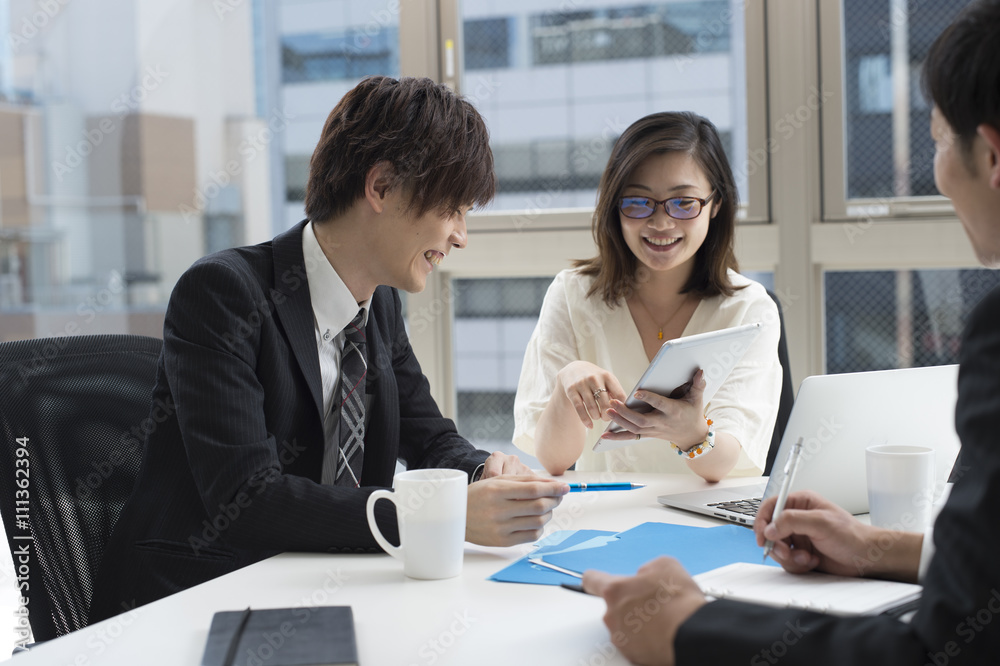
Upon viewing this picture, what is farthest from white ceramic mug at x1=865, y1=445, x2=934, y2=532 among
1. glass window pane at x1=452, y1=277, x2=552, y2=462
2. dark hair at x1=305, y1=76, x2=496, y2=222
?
glass window pane at x1=452, y1=277, x2=552, y2=462

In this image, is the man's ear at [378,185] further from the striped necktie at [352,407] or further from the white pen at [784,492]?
the white pen at [784,492]

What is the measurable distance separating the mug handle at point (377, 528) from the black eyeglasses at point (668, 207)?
3.87ft

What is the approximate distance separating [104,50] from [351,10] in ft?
3.52

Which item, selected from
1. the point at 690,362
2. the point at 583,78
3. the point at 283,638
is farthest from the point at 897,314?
the point at 283,638

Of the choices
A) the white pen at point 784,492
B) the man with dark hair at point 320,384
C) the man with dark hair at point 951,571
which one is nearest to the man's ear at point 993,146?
the man with dark hair at point 951,571

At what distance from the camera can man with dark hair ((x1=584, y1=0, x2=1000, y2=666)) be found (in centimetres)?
72

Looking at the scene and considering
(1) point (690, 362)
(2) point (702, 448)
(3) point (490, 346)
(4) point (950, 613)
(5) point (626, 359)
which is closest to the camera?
(4) point (950, 613)

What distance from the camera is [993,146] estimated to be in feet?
2.74

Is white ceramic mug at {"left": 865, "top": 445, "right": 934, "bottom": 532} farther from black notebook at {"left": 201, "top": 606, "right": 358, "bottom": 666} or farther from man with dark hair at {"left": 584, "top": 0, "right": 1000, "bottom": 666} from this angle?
black notebook at {"left": 201, "top": 606, "right": 358, "bottom": 666}

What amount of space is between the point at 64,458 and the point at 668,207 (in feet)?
4.62

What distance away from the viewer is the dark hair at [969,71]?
83cm

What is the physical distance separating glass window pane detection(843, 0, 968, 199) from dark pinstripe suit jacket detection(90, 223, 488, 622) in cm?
195

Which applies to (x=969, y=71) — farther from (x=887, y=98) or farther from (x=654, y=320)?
(x=887, y=98)

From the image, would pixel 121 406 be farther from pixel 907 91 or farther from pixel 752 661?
pixel 907 91
